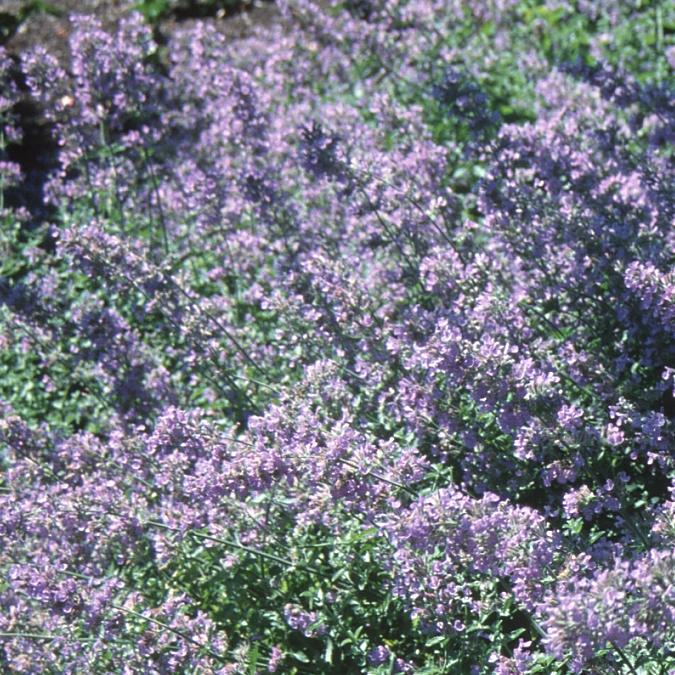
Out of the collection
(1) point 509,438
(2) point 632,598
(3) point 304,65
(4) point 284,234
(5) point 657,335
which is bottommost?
(2) point 632,598

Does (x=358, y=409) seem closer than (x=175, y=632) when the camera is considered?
No

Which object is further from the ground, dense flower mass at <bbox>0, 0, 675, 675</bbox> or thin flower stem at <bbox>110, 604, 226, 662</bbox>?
dense flower mass at <bbox>0, 0, 675, 675</bbox>

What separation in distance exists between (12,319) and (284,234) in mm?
1272

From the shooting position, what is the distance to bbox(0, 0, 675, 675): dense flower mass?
355cm

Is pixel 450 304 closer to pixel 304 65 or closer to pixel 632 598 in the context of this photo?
pixel 632 598

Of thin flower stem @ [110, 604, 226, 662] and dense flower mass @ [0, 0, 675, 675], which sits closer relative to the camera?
dense flower mass @ [0, 0, 675, 675]

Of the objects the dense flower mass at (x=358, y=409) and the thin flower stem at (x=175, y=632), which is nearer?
the dense flower mass at (x=358, y=409)

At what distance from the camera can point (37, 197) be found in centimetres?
786

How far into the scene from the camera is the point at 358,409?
4363 mm

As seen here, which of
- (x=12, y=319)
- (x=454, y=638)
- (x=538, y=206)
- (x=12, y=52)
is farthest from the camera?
(x=12, y=52)

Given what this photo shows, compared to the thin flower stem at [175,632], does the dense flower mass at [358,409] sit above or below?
above

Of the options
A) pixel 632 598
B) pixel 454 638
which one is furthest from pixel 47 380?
pixel 632 598

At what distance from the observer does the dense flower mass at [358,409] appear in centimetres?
355

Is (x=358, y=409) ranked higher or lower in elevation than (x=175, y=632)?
higher
